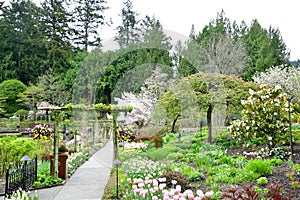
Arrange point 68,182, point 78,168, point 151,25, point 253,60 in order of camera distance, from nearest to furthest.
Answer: point 68,182
point 78,168
point 151,25
point 253,60

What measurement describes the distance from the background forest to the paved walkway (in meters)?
1.41

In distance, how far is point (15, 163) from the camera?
535 cm

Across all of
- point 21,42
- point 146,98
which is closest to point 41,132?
point 146,98


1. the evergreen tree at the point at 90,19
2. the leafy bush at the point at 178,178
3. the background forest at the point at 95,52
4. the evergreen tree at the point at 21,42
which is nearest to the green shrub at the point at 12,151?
the background forest at the point at 95,52

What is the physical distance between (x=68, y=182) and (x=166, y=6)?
632cm

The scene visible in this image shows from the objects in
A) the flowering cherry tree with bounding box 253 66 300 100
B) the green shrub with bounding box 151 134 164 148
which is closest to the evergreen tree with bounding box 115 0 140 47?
the green shrub with bounding box 151 134 164 148

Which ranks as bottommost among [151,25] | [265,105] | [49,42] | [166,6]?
[265,105]

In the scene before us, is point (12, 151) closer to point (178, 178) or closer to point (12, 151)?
point (12, 151)

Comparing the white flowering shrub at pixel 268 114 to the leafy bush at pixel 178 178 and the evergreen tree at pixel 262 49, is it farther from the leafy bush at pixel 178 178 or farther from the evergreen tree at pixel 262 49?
the evergreen tree at pixel 262 49

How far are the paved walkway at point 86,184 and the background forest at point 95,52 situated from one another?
1.41 meters

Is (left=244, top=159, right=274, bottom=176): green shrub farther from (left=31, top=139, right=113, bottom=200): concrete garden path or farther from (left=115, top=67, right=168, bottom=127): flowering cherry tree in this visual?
(left=115, top=67, right=168, bottom=127): flowering cherry tree

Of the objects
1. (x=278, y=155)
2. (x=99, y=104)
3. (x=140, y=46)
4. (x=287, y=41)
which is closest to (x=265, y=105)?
(x=278, y=155)

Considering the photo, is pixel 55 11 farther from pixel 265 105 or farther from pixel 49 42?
pixel 265 105

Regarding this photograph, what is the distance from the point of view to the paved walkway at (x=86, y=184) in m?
4.20
